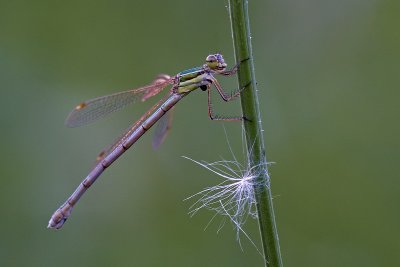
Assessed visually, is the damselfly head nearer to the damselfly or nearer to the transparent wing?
the damselfly

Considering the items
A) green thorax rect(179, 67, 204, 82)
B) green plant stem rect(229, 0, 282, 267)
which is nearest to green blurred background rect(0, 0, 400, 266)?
green thorax rect(179, 67, 204, 82)

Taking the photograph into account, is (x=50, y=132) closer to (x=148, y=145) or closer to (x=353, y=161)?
(x=148, y=145)

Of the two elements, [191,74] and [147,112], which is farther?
[147,112]

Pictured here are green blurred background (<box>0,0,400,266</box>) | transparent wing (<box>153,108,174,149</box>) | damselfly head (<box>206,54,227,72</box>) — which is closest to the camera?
damselfly head (<box>206,54,227,72</box>)

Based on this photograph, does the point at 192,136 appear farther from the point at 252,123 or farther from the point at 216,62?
the point at 252,123

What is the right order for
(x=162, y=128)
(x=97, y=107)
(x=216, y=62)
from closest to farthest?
(x=216, y=62)
(x=162, y=128)
(x=97, y=107)

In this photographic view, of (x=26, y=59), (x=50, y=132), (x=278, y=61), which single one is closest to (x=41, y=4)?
(x=26, y=59)

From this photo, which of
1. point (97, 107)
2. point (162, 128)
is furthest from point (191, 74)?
point (97, 107)
